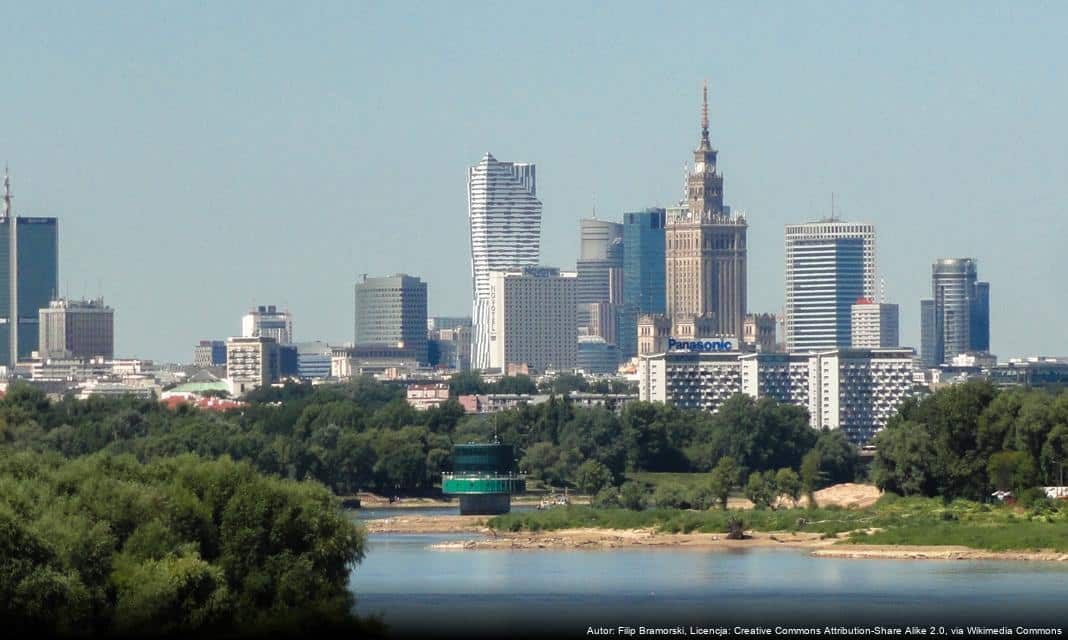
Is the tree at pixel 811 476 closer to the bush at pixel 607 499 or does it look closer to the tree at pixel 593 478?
the bush at pixel 607 499

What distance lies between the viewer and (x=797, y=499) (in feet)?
438

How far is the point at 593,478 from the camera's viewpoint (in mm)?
151125

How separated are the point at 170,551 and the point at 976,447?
6464cm

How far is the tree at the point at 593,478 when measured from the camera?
496 feet

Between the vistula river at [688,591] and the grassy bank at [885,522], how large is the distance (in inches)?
169

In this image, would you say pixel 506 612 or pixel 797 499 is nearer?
pixel 506 612

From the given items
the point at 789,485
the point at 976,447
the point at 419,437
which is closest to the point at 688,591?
the point at 976,447

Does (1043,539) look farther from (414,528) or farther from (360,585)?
(414,528)

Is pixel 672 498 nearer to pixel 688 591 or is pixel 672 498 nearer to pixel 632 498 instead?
pixel 632 498

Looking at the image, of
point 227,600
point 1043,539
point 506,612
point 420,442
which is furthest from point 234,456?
point 227,600

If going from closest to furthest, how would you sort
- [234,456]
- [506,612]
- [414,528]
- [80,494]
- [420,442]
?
[80,494], [506,612], [414,528], [234,456], [420,442]

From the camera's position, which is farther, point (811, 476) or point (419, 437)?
point (419, 437)

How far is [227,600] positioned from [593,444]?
331 feet

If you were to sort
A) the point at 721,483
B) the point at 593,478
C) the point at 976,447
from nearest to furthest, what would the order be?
the point at 976,447, the point at 721,483, the point at 593,478
